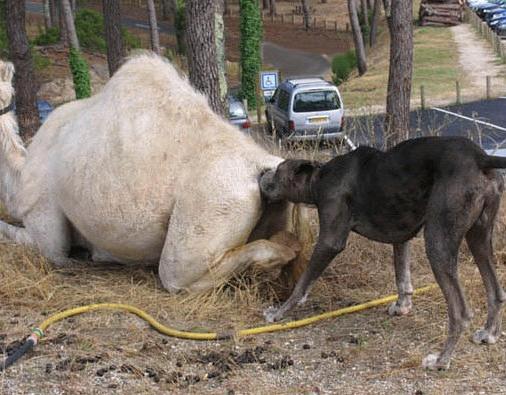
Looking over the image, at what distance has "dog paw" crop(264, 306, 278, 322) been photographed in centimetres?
629

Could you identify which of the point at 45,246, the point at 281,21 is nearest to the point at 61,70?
the point at 281,21

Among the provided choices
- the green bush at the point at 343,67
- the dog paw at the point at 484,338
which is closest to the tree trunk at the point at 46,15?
the green bush at the point at 343,67

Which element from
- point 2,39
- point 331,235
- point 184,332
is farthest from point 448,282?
point 2,39

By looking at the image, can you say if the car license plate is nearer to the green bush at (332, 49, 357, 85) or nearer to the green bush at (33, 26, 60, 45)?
the green bush at (332, 49, 357, 85)

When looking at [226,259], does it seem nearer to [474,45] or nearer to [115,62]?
[115,62]

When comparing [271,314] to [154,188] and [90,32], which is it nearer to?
[154,188]

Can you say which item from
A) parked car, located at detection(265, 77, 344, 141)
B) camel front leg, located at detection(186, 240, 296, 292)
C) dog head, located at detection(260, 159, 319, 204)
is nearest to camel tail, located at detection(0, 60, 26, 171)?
camel front leg, located at detection(186, 240, 296, 292)

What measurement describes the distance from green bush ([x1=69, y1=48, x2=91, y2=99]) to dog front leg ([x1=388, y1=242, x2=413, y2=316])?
26989 millimetres

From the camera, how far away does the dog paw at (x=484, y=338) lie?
566 centimetres

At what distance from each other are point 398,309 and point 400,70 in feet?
18.5

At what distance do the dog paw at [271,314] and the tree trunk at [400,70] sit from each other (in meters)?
5.04

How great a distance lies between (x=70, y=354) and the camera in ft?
18.6

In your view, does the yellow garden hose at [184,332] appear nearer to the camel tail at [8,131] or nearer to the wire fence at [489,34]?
the camel tail at [8,131]

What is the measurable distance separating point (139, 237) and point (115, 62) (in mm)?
15125
